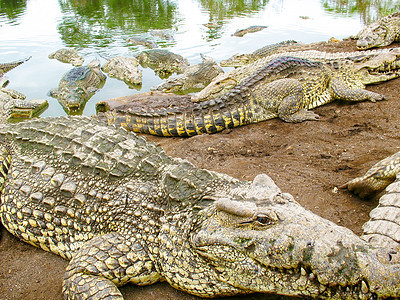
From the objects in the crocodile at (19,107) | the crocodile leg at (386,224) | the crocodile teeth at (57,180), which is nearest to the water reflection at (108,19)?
the crocodile at (19,107)

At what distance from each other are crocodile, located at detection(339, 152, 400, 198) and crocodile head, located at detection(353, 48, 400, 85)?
3.91 m

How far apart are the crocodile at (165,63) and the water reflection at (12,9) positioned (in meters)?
8.98

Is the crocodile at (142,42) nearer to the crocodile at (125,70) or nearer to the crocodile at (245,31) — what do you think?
Answer: the crocodile at (125,70)

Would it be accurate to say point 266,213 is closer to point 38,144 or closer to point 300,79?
point 38,144

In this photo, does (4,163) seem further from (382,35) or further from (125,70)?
(382,35)

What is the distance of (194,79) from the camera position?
30.0ft

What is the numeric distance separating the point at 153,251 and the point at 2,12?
67.2 feet

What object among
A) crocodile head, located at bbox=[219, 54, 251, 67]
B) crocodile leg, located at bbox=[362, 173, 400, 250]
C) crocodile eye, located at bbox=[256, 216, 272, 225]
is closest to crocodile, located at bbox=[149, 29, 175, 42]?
crocodile head, located at bbox=[219, 54, 251, 67]

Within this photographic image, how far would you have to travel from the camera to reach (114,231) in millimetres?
2598

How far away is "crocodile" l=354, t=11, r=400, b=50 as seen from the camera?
919 centimetres

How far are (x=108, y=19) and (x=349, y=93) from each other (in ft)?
47.7

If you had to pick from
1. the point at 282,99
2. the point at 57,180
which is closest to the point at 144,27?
the point at 282,99

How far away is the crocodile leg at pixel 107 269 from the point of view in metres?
2.27

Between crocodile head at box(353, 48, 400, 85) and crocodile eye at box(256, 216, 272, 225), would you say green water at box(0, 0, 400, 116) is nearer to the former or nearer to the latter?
crocodile head at box(353, 48, 400, 85)
